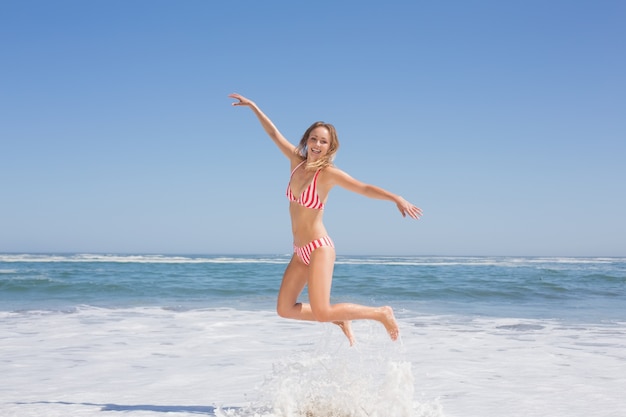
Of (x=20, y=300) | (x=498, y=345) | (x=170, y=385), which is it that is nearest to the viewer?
(x=170, y=385)

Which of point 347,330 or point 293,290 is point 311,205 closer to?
point 293,290

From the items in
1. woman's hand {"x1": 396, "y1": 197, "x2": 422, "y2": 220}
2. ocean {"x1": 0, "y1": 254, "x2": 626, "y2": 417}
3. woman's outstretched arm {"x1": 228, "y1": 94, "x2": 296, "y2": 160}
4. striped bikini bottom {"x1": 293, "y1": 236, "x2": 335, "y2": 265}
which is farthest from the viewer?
woman's outstretched arm {"x1": 228, "y1": 94, "x2": 296, "y2": 160}

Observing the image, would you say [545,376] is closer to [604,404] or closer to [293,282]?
[604,404]

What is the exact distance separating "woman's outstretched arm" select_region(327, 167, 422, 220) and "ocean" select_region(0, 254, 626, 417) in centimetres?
122

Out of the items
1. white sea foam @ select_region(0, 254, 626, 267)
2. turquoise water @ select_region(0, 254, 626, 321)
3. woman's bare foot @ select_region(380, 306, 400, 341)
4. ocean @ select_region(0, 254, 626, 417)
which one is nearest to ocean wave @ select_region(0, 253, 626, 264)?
white sea foam @ select_region(0, 254, 626, 267)

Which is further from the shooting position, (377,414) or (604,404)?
(604,404)

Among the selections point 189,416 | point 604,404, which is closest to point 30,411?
point 189,416

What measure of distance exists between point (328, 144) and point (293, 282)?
1.18m

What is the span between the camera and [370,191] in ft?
13.9

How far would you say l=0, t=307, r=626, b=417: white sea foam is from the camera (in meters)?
4.66

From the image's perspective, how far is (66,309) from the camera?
1185 centimetres

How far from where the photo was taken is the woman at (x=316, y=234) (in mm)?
4477

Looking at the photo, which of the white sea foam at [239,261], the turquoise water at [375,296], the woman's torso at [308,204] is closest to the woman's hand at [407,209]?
the woman's torso at [308,204]

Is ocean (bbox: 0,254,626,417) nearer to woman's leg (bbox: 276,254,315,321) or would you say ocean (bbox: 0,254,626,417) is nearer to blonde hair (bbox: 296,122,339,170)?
woman's leg (bbox: 276,254,315,321)
